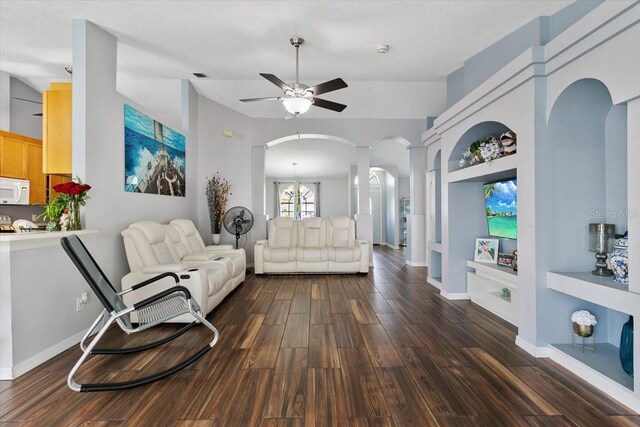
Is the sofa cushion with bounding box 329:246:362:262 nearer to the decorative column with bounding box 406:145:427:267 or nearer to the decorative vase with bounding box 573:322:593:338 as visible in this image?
the decorative column with bounding box 406:145:427:267

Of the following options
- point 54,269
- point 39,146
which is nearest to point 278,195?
point 39,146

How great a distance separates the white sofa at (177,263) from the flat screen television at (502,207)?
3.25 meters

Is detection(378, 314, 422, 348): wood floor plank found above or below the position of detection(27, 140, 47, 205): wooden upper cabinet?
below

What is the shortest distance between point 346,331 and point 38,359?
2.41m

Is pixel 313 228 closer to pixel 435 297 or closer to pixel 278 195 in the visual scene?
pixel 435 297

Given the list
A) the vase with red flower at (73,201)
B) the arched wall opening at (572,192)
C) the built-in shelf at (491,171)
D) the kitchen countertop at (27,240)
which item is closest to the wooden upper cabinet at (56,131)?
the vase with red flower at (73,201)

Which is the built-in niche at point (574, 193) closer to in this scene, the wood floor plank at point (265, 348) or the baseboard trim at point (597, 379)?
the baseboard trim at point (597, 379)

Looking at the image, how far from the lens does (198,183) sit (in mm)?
5469

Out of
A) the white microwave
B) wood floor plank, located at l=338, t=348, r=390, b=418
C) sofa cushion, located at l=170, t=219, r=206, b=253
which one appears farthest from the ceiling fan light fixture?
the white microwave

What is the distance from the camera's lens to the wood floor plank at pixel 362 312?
10.2 ft

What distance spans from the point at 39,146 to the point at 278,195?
798 centimetres

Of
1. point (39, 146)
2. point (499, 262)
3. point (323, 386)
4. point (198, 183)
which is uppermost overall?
point (39, 146)

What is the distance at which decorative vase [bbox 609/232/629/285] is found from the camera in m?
2.00

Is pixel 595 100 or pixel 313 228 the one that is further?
pixel 313 228
